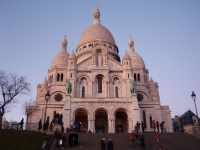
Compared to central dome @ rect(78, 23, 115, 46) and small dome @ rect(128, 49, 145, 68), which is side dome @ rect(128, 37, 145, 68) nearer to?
small dome @ rect(128, 49, 145, 68)

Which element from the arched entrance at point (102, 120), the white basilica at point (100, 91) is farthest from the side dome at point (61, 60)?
the arched entrance at point (102, 120)

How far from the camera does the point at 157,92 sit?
173 feet

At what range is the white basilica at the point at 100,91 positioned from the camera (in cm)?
3778

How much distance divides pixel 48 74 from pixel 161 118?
2663cm

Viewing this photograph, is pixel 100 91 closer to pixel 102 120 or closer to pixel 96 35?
pixel 102 120

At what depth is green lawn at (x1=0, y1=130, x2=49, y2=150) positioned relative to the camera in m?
18.9

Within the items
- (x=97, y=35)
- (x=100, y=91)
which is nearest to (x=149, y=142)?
(x=100, y=91)

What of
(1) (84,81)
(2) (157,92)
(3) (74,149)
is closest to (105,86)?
(1) (84,81)

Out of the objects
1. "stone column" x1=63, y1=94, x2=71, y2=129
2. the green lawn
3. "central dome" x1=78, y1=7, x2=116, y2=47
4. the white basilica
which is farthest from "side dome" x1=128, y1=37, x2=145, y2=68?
the green lawn

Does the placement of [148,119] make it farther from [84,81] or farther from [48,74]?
[48,74]

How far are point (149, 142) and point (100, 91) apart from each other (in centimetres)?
2063

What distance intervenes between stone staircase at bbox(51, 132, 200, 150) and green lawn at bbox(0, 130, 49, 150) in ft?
5.41

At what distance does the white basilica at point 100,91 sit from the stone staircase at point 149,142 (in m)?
8.06

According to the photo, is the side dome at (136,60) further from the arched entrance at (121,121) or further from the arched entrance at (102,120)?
the arched entrance at (102,120)
